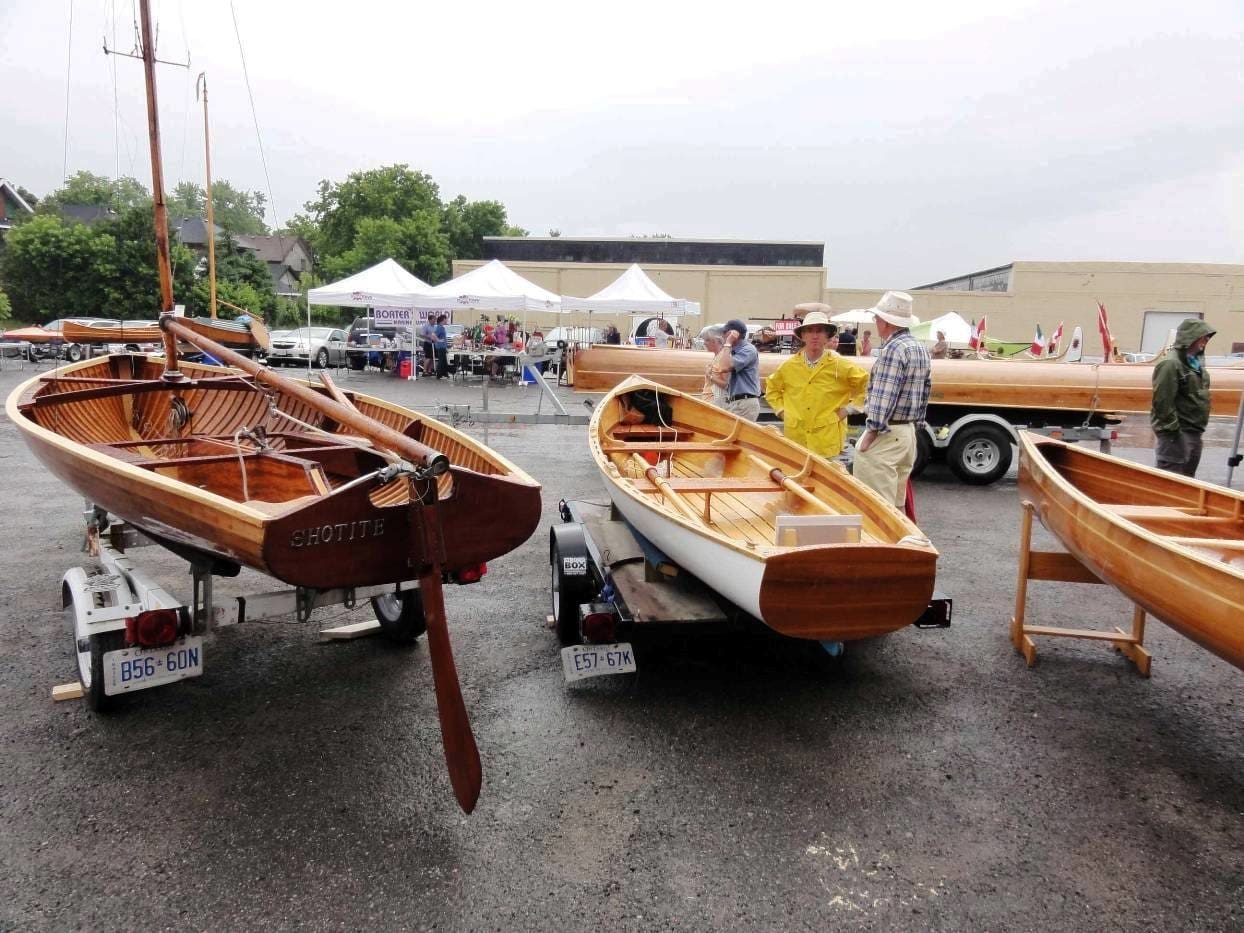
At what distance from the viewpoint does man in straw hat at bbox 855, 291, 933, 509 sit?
4.87 m

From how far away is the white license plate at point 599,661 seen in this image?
3600 mm

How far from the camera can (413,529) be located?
2.77 meters

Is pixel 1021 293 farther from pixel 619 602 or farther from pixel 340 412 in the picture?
pixel 340 412

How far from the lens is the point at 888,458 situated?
199 inches

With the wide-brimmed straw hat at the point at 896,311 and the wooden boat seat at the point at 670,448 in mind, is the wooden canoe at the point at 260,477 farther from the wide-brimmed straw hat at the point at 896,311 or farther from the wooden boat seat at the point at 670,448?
the wide-brimmed straw hat at the point at 896,311

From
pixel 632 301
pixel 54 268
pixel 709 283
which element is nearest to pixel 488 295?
pixel 632 301

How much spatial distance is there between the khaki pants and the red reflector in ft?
7.39

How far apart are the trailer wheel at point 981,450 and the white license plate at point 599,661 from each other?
6.97m

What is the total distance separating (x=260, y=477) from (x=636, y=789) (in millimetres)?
2672

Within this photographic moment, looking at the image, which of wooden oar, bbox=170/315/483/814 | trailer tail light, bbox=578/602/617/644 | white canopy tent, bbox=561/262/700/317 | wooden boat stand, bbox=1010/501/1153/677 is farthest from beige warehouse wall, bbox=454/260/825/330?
wooden oar, bbox=170/315/483/814

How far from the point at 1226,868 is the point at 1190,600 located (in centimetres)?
92

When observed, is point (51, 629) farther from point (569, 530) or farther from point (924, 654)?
point (924, 654)

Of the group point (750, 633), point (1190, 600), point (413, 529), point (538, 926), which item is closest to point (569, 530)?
point (750, 633)

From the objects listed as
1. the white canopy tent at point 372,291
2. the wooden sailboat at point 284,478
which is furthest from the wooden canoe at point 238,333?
the wooden sailboat at point 284,478
